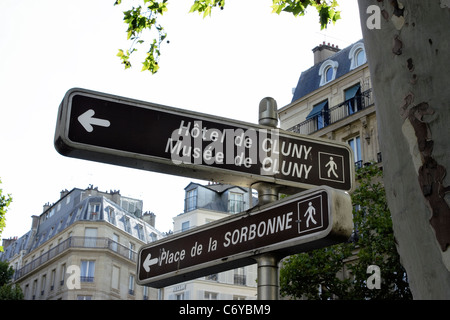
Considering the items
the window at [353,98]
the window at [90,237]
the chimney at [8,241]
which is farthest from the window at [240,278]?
the chimney at [8,241]

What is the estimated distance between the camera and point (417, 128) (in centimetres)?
258

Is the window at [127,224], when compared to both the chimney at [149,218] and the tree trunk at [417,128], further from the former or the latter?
the tree trunk at [417,128]

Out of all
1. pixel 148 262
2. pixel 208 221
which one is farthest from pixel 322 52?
pixel 148 262

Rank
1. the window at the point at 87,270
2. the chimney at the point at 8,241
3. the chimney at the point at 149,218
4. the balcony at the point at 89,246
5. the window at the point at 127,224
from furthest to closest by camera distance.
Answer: the chimney at the point at 8,241
the chimney at the point at 149,218
the window at the point at 127,224
the balcony at the point at 89,246
the window at the point at 87,270

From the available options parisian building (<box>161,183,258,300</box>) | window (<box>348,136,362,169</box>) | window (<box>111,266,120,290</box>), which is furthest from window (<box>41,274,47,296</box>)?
window (<box>348,136,362,169</box>)

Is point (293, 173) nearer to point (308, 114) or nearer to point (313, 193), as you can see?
point (313, 193)

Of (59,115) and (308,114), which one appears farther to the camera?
(308,114)

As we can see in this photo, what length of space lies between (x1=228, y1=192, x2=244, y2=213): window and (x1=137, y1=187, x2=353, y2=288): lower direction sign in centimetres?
4668

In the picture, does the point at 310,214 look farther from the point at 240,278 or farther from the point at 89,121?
the point at 240,278

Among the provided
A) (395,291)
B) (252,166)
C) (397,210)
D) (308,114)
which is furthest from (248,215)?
(308,114)

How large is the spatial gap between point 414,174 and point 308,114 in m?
30.2

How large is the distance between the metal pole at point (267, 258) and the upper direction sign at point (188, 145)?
9cm

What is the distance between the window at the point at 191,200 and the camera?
49781mm
